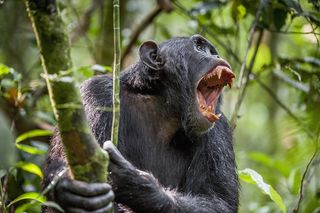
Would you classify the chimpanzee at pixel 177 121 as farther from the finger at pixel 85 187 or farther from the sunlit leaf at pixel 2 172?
the finger at pixel 85 187

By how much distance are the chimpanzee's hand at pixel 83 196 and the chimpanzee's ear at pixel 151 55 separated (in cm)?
210

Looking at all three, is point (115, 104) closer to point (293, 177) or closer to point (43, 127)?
point (293, 177)

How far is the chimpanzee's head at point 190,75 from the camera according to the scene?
551cm

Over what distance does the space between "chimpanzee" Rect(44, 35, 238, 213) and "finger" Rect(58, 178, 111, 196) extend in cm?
127

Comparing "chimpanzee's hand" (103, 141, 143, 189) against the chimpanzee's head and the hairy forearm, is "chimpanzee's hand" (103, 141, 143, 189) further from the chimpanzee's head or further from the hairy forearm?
the chimpanzee's head

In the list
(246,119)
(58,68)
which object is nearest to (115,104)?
(58,68)

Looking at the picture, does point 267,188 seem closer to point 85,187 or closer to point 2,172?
point 85,187

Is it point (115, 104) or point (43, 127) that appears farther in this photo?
point (43, 127)

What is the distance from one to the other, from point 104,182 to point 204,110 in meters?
2.23

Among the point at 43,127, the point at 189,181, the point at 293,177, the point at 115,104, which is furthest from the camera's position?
the point at 43,127

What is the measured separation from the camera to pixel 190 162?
221 inches

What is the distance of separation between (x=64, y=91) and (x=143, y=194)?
1720 mm

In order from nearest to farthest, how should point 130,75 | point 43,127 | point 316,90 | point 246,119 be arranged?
point 130,75 → point 316,90 → point 43,127 → point 246,119

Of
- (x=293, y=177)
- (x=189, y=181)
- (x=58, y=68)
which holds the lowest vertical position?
(x=293, y=177)
